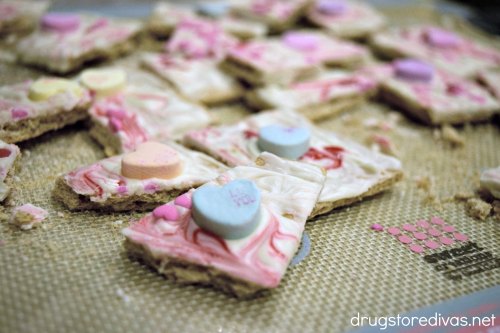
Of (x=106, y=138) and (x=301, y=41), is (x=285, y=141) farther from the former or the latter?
(x=301, y=41)

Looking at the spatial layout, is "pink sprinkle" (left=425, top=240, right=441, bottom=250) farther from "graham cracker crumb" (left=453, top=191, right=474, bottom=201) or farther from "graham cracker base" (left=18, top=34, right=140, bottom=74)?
"graham cracker base" (left=18, top=34, right=140, bottom=74)

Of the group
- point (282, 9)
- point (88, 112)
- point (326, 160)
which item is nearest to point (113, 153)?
point (88, 112)

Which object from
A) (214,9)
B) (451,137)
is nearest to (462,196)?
(451,137)

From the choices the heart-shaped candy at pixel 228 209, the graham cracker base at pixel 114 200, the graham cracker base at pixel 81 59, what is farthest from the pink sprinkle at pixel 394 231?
the graham cracker base at pixel 81 59

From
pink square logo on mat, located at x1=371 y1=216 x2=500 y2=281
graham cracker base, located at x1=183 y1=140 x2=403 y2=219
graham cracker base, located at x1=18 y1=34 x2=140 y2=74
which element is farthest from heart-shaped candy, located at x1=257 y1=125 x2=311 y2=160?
graham cracker base, located at x1=18 y1=34 x2=140 y2=74

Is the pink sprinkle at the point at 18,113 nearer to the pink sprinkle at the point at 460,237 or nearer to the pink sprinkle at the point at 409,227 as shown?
the pink sprinkle at the point at 409,227

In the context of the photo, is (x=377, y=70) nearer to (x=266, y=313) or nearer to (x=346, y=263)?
(x=346, y=263)
